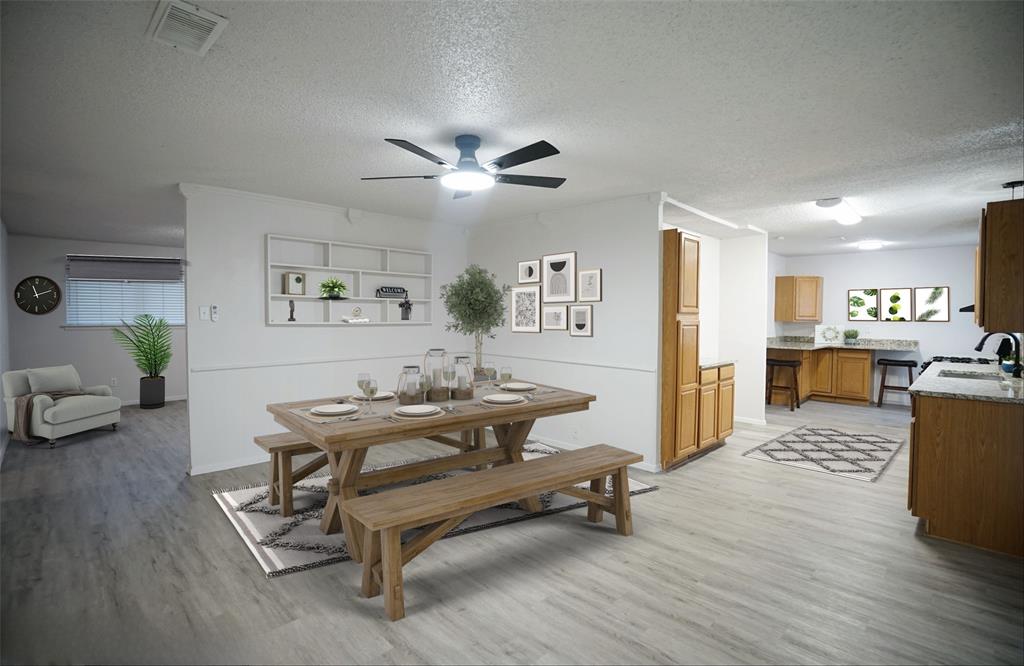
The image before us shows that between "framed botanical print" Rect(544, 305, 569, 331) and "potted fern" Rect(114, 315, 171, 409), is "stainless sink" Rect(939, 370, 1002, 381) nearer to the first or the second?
"framed botanical print" Rect(544, 305, 569, 331)

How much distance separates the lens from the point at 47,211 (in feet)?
17.2

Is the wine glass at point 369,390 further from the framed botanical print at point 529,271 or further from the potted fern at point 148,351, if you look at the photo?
the potted fern at point 148,351

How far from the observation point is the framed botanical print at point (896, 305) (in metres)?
7.87

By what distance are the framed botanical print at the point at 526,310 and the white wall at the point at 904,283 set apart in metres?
5.35

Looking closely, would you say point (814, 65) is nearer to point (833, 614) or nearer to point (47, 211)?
point (833, 614)

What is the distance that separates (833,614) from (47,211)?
7305mm

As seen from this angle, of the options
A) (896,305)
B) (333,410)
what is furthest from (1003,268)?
(896,305)

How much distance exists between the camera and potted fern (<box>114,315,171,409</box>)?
721 cm

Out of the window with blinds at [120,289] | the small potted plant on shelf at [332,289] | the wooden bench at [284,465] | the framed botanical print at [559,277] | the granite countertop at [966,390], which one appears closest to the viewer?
the granite countertop at [966,390]

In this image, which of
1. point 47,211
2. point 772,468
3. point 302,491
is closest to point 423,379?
point 302,491

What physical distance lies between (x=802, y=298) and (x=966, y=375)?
437cm

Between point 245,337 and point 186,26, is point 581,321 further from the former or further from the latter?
point 186,26

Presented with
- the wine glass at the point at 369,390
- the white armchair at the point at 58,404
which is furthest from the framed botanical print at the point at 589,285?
the white armchair at the point at 58,404

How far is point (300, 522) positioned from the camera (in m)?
3.29
